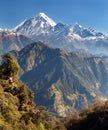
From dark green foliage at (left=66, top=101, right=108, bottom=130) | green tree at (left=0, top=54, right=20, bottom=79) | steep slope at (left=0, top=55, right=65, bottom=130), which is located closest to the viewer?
steep slope at (left=0, top=55, right=65, bottom=130)

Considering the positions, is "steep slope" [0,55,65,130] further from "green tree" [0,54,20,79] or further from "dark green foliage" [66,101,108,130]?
"dark green foliage" [66,101,108,130]

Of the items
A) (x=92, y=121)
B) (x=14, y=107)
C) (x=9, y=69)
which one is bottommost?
(x=92, y=121)

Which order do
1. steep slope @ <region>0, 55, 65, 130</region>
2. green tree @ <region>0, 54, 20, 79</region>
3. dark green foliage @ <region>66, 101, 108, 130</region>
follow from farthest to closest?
1. dark green foliage @ <region>66, 101, 108, 130</region>
2. green tree @ <region>0, 54, 20, 79</region>
3. steep slope @ <region>0, 55, 65, 130</region>

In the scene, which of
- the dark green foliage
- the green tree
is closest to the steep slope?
the green tree

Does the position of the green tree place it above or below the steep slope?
above

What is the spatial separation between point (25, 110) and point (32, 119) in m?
6.75

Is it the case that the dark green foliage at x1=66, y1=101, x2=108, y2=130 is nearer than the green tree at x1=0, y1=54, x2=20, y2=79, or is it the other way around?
the green tree at x1=0, y1=54, x2=20, y2=79

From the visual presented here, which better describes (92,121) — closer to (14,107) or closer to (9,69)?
(9,69)

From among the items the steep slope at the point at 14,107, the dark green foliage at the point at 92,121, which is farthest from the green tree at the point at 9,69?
the dark green foliage at the point at 92,121

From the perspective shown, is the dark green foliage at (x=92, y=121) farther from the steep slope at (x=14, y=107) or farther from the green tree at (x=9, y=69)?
the green tree at (x=9, y=69)

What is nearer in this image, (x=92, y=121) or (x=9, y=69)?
(x=9, y=69)

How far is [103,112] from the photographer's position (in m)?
95.0

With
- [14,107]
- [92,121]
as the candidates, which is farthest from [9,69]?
[92,121]

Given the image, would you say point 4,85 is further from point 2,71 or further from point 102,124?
point 102,124
